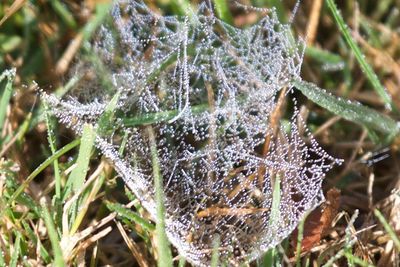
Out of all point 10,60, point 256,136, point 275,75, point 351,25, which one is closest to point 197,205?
point 256,136

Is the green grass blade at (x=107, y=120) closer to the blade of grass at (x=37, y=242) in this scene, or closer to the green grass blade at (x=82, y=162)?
the green grass blade at (x=82, y=162)

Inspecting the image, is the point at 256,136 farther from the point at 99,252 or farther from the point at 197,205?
the point at 99,252

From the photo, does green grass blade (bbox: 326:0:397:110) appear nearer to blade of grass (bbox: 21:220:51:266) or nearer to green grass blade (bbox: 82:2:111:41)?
green grass blade (bbox: 82:2:111:41)

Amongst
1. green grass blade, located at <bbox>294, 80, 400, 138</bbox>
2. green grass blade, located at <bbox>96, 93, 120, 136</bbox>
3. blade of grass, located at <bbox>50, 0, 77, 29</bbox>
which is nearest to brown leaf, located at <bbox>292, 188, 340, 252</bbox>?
green grass blade, located at <bbox>294, 80, 400, 138</bbox>

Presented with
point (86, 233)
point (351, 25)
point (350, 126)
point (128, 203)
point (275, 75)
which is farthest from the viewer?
point (351, 25)

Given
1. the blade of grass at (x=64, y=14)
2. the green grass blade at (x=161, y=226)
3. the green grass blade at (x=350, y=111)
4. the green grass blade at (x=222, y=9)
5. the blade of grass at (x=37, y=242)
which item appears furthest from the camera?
the blade of grass at (x=64, y=14)

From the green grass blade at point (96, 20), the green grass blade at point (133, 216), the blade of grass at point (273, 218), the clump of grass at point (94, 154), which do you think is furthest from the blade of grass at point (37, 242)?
the green grass blade at point (96, 20)
